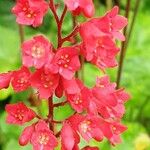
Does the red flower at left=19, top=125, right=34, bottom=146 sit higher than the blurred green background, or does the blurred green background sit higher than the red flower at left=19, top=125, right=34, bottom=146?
the red flower at left=19, top=125, right=34, bottom=146

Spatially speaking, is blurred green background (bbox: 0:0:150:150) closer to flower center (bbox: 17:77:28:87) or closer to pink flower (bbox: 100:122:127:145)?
pink flower (bbox: 100:122:127:145)

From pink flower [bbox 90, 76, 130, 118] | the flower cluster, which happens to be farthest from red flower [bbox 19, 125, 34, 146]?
pink flower [bbox 90, 76, 130, 118]

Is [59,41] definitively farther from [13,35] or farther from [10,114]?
[13,35]

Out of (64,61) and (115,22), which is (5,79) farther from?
(115,22)

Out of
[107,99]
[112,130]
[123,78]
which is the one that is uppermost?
[107,99]

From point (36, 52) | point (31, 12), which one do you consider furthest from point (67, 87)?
A: point (31, 12)

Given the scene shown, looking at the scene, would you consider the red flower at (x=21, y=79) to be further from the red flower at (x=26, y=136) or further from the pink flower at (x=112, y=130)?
the pink flower at (x=112, y=130)
